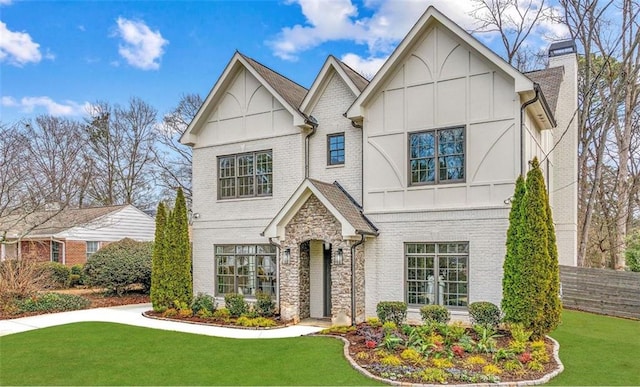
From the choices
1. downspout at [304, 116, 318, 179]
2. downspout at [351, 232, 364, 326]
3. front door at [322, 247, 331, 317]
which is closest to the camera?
downspout at [351, 232, 364, 326]

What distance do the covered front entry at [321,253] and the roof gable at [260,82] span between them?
290 centimetres

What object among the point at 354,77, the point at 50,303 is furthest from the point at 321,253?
the point at 50,303

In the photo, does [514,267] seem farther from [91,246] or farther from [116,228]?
[91,246]

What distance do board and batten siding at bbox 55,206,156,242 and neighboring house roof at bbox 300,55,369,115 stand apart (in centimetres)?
1716

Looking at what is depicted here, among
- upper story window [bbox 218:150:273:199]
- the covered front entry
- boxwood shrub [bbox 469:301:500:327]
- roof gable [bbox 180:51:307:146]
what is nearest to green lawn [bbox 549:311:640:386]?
boxwood shrub [bbox 469:301:500:327]

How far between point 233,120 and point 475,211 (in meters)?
8.76

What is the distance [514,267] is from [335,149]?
6.51 metres

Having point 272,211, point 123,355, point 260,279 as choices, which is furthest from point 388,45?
point 123,355

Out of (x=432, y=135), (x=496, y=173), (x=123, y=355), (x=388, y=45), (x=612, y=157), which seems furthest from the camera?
(x=612, y=157)

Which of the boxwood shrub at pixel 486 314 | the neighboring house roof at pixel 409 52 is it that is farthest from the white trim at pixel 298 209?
the boxwood shrub at pixel 486 314

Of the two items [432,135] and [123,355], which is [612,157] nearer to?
[432,135]

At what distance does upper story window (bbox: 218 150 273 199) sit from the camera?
51.0ft

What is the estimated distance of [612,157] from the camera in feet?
81.0

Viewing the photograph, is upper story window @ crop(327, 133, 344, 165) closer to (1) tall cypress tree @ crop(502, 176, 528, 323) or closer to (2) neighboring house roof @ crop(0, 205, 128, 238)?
(1) tall cypress tree @ crop(502, 176, 528, 323)
